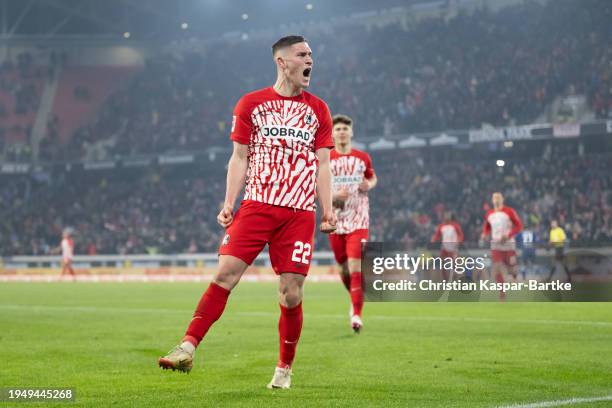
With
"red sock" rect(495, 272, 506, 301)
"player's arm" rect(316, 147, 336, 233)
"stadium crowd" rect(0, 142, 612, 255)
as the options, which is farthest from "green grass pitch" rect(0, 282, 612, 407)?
"stadium crowd" rect(0, 142, 612, 255)

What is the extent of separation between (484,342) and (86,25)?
158 ft

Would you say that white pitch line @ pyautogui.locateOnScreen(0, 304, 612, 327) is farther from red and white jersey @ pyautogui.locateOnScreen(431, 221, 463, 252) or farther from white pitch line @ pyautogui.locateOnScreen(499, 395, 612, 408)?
red and white jersey @ pyautogui.locateOnScreen(431, 221, 463, 252)

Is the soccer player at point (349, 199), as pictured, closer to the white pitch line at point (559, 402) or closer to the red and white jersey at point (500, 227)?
the white pitch line at point (559, 402)

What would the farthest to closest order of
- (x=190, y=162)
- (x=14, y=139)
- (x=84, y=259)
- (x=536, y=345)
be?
1. (x=14, y=139)
2. (x=190, y=162)
3. (x=84, y=259)
4. (x=536, y=345)

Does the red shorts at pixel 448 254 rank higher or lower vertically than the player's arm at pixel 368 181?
lower

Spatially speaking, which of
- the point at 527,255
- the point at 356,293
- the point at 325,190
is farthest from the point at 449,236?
the point at 325,190

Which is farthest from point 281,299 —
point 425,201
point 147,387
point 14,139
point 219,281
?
point 14,139

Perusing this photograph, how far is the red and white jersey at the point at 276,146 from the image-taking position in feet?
22.3

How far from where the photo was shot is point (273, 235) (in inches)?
270

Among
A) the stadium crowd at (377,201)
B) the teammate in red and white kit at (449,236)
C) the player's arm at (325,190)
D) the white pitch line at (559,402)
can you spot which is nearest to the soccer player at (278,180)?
the player's arm at (325,190)

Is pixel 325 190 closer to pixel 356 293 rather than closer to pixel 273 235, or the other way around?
pixel 273 235

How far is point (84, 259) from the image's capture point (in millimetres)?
41750

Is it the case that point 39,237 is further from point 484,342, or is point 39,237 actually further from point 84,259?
point 484,342

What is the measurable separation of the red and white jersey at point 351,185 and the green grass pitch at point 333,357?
141 centimetres
